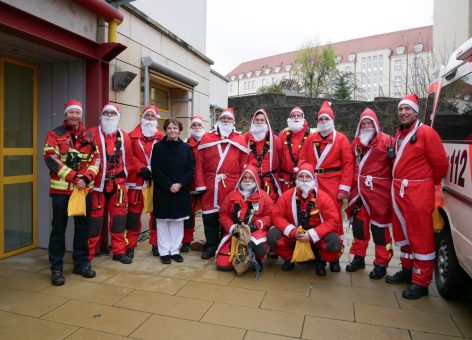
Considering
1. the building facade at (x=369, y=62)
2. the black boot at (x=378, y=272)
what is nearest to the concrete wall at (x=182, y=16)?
the black boot at (x=378, y=272)

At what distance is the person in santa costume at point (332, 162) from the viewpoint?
4.64 meters

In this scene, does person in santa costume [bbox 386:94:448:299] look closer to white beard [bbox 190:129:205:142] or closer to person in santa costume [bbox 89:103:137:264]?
white beard [bbox 190:129:205:142]

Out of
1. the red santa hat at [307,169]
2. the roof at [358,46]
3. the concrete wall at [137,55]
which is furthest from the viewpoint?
the roof at [358,46]

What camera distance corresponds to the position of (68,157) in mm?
4137

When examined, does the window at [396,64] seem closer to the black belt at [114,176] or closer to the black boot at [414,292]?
the black boot at [414,292]

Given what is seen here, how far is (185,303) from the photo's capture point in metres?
3.74

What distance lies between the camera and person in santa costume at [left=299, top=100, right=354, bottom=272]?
15.2ft

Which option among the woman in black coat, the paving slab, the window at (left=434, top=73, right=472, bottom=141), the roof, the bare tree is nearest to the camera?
the paving slab

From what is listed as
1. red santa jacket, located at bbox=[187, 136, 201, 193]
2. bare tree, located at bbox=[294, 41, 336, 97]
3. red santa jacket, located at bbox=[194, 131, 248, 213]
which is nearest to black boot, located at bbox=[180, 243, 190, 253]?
red santa jacket, located at bbox=[194, 131, 248, 213]

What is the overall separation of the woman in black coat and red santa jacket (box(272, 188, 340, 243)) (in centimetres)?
115

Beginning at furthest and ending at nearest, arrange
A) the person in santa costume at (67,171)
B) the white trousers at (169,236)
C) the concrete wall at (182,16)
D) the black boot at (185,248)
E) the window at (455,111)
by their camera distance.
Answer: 1. the concrete wall at (182,16)
2. the black boot at (185,248)
3. the white trousers at (169,236)
4. the person in santa costume at (67,171)
5. the window at (455,111)

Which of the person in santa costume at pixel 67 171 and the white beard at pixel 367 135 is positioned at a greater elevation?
the white beard at pixel 367 135

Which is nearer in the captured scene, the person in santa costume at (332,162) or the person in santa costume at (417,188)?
the person in santa costume at (417,188)

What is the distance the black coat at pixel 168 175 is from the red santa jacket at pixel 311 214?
117 centimetres
